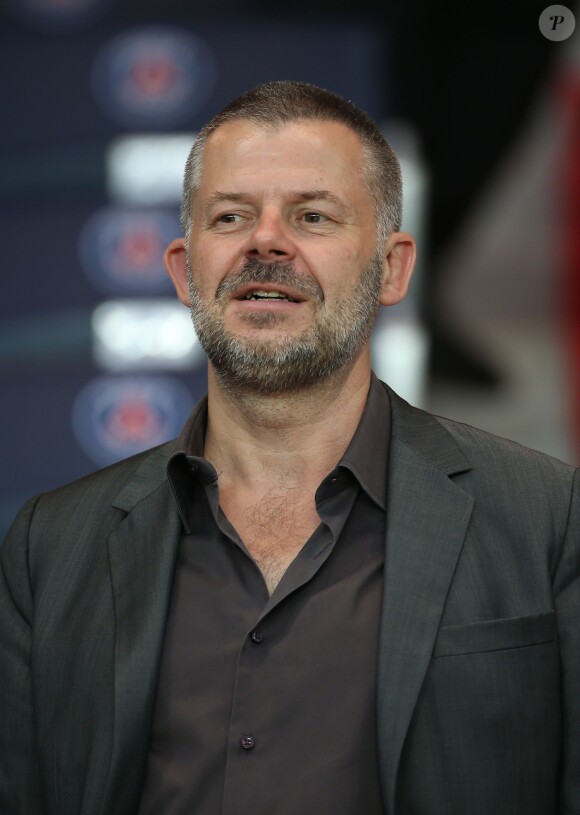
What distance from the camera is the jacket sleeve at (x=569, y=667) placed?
1.67m

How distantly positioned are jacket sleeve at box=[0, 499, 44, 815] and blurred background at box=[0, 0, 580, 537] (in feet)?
4.84

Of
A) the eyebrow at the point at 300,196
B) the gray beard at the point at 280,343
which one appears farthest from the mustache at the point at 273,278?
the eyebrow at the point at 300,196

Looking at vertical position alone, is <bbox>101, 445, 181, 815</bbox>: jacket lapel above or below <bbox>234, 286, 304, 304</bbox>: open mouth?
below

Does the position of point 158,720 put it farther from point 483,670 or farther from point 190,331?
point 190,331

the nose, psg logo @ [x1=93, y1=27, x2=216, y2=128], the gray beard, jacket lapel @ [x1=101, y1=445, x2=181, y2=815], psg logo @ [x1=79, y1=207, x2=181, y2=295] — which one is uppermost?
psg logo @ [x1=93, y1=27, x2=216, y2=128]

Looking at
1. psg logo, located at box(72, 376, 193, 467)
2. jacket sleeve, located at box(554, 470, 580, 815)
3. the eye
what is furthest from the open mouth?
psg logo, located at box(72, 376, 193, 467)

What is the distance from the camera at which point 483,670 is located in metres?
1.63

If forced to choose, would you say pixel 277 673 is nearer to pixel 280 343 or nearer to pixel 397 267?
pixel 280 343

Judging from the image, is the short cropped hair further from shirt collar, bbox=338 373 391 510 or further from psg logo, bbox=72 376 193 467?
psg logo, bbox=72 376 193 467

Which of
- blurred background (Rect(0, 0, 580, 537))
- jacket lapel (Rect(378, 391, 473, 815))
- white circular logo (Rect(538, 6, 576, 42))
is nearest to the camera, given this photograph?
jacket lapel (Rect(378, 391, 473, 815))

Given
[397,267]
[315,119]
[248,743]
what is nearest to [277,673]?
[248,743]

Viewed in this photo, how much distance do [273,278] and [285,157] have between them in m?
0.21

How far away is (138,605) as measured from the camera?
1754 millimetres

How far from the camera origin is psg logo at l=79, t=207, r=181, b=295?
3375mm
